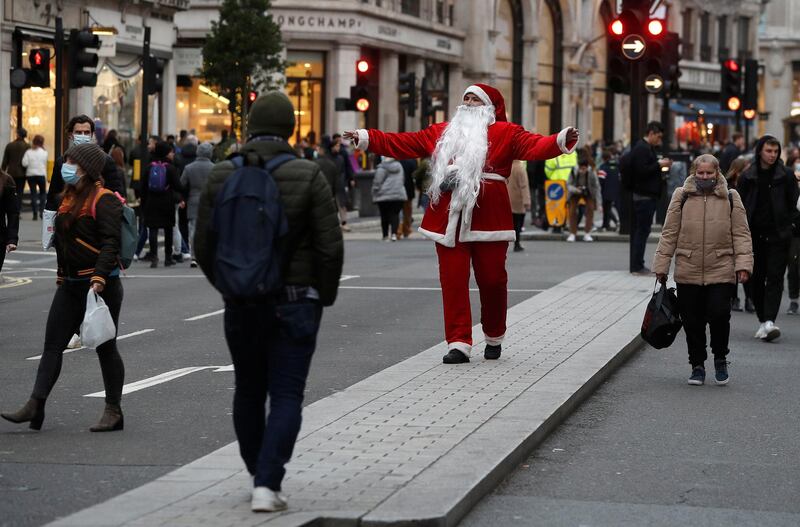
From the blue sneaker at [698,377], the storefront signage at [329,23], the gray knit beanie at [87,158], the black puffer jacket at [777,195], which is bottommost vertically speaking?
the blue sneaker at [698,377]

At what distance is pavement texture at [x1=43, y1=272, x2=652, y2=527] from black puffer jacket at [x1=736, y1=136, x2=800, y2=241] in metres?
2.47

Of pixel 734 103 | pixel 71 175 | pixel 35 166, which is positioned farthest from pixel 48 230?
pixel 734 103

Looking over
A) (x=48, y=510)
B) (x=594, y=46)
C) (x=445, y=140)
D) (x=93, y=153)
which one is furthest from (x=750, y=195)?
(x=594, y=46)

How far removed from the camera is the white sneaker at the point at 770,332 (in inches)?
Result: 564

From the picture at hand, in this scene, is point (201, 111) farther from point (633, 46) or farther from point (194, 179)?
point (633, 46)

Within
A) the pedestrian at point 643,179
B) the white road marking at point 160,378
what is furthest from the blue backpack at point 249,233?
the pedestrian at point 643,179

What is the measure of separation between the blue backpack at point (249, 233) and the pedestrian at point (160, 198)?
16307mm

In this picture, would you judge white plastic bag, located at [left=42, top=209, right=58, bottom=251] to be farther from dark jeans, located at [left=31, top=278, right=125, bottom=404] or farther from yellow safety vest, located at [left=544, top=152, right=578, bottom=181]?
yellow safety vest, located at [left=544, top=152, right=578, bottom=181]

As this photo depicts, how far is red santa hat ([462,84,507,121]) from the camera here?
457 inches

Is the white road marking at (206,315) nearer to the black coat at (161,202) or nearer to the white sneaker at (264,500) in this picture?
the black coat at (161,202)

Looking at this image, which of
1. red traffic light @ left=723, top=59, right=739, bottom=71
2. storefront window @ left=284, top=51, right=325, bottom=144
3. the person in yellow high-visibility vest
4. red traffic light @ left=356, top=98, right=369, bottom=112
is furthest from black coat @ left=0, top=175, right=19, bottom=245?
storefront window @ left=284, top=51, right=325, bottom=144

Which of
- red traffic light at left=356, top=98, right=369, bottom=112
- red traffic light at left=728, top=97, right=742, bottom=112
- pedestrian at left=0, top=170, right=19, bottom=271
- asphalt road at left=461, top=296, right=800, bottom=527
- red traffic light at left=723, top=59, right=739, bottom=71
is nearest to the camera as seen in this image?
asphalt road at left=461, top=296, right=800, bottom=527

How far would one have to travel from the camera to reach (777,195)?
14.9 m

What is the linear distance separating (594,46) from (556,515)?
71.0m
